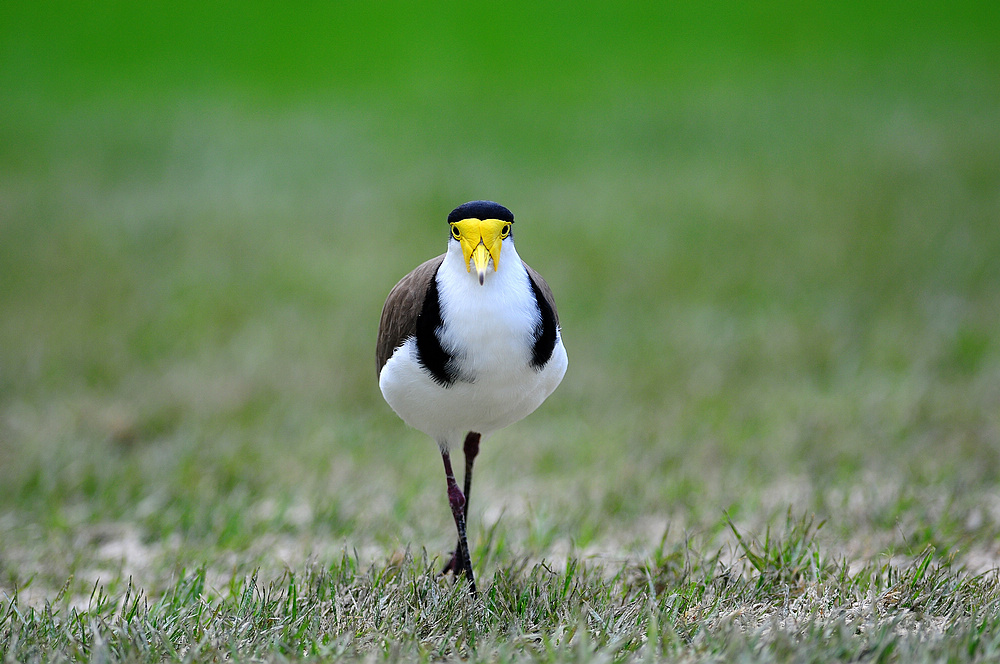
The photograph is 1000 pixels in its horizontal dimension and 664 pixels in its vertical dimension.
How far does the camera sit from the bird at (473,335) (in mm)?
2283

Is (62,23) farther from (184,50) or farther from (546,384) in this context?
(546,384)

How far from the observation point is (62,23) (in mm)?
9898

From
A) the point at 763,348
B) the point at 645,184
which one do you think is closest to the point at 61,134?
the point at 645,184

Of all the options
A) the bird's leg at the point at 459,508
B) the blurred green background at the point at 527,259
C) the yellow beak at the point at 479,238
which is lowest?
the bird's leg at the point at 459,508

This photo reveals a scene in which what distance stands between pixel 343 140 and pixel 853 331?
18.4ft

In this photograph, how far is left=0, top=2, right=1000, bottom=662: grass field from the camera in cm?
285

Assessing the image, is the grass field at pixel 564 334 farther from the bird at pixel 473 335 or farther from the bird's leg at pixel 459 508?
the bird at pixel 473 335

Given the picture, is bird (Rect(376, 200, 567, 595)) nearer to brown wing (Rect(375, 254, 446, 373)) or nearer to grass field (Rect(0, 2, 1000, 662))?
brown wing (Rect(375, 254, 446, 373))

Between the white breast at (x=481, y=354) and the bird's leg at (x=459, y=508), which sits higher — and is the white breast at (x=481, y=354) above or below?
above

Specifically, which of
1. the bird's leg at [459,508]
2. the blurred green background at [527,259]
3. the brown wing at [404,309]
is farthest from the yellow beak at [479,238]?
the blurred green background at [527,259]

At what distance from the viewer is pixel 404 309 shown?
2531mm

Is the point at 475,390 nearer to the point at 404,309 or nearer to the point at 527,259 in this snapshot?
the point at 404,309

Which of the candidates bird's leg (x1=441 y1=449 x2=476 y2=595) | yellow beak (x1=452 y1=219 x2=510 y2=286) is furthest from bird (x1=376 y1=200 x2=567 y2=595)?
bird's leg (x1=441 y1=449 x2=476 y2=595)

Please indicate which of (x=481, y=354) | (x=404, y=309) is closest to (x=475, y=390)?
(x=481, y=354)
